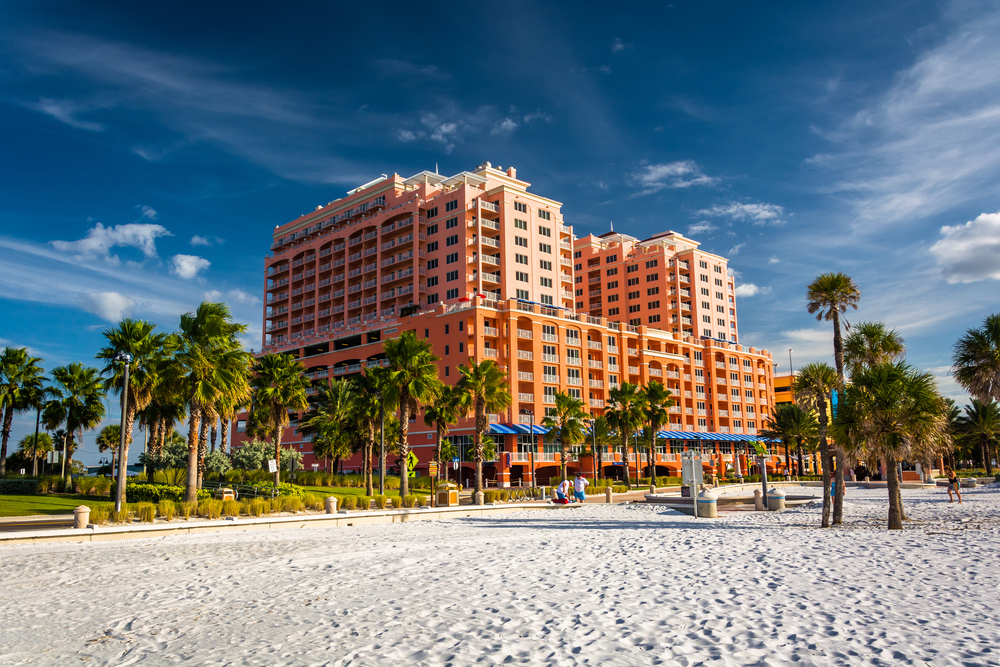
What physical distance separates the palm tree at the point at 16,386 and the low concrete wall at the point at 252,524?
29537 mm

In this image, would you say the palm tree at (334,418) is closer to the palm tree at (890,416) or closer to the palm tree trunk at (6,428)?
the palm tree trunk at (6,428)

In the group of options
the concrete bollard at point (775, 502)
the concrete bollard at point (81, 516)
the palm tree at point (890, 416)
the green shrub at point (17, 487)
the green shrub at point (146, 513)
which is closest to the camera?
the palm tree at point (890, 416)

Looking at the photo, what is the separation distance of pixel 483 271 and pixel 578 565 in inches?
2658

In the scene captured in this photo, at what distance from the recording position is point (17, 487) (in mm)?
38656

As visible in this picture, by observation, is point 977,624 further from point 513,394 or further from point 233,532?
point 513,394

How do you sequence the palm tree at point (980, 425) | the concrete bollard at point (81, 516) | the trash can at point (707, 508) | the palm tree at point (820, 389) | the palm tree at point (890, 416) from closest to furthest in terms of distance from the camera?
the palm tree at point (890, 416), the concrete bollard at point (81, 516), the palm tree at point (820, 389), the trash can at point (707, 508), the palm tree at point (980, 425)

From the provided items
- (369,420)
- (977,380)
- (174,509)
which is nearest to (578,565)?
(174,509)

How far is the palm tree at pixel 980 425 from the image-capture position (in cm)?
7231

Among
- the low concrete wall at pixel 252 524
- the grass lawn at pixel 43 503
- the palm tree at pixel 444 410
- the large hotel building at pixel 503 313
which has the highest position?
the large hotel building at pixel 503 313

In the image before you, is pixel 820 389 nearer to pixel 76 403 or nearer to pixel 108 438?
pixel 76 403

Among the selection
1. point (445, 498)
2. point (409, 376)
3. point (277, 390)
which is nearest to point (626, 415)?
point (409, 376)

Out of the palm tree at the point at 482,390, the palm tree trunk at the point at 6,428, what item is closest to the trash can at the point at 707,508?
the palm tree at the point at 482,390

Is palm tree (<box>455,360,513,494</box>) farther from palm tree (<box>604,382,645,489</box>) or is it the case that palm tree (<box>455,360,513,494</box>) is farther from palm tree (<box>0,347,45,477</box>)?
palm tree (<box>0,347,45,477</box>)

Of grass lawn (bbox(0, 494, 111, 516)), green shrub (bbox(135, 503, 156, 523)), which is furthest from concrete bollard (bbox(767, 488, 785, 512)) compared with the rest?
grass lawn (bbox(0, 494, 111, 516))
